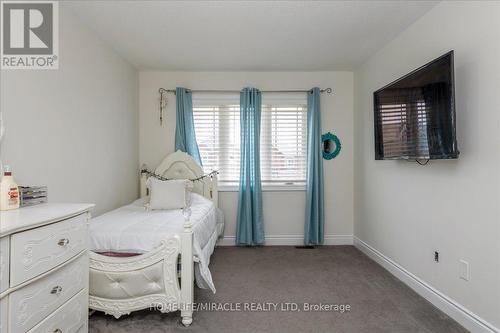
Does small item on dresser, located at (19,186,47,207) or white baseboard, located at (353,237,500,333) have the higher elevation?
small item on dresser, located at (19,186,47,207)

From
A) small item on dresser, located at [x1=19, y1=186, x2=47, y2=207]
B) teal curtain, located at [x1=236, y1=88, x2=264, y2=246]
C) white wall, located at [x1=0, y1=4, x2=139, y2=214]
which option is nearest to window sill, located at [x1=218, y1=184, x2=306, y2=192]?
teal curtain, located at [x1=236, y1=88, x2=264, y2=246]

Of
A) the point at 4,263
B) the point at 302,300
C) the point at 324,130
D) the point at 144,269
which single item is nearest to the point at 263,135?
the point at 324,130

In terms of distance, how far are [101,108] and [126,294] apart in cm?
195

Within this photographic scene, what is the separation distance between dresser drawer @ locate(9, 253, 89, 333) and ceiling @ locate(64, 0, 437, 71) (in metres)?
2.06

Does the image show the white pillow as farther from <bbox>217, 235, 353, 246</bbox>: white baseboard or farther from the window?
<bbox>217, 235, 353, 246</bbox>: white baseboard

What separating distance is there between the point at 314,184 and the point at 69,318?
3.09 meters

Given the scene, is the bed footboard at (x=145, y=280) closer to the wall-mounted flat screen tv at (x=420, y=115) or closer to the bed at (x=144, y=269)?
the bed at (x=144, y=269)

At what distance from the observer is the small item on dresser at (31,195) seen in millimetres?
1594

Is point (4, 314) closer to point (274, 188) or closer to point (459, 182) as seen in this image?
point (459, 182)

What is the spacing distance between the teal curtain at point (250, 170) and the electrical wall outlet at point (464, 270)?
7.62 ft

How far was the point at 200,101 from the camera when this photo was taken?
3.98 m

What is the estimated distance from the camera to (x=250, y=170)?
3871 mm

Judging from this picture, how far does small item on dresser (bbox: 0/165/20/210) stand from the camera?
1415 mm

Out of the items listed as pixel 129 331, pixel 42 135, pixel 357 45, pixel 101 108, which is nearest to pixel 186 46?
pixel 101 108
